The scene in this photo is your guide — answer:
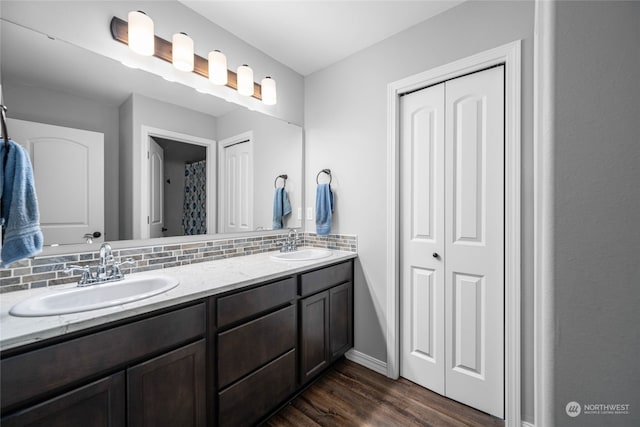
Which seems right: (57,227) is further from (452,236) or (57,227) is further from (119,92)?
(452,236)

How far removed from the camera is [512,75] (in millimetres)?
1463

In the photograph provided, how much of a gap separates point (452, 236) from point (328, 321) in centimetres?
105

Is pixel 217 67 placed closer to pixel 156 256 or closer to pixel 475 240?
pixel 156 256

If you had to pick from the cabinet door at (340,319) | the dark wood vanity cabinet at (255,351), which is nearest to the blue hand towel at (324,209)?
the cabinet door at (340,319)

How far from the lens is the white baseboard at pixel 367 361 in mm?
1993

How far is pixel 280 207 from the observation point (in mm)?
2361

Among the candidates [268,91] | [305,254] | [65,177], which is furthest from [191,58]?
[305,254]

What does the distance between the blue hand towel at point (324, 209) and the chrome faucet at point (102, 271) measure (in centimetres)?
138

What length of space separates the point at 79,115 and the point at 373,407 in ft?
7.72

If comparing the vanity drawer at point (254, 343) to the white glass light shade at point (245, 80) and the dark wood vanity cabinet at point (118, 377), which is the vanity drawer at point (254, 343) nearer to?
the dark wood vanity cabinet at point (118, 377)

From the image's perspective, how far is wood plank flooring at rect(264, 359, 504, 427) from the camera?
1.53m

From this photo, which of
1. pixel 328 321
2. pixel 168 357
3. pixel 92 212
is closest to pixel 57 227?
pixel 92 212

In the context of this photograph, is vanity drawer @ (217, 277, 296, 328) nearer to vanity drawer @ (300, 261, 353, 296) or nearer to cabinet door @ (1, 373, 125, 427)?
vanity drawer @ (300, 261, 353, 296)

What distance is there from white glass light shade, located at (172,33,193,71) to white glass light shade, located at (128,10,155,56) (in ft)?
0.45
